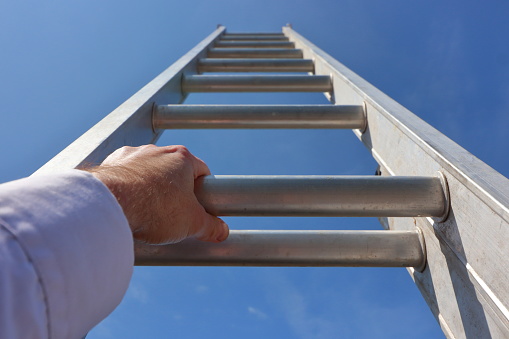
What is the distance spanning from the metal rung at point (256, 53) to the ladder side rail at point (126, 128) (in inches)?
39.2

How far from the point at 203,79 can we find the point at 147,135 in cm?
71

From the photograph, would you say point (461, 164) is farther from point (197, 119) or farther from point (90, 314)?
point (197, 119)

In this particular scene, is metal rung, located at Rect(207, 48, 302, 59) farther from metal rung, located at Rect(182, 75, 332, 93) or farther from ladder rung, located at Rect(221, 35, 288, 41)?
metal rung, located at Rect(182, 75, 332, 93)

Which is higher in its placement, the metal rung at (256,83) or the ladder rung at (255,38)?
the ladder rung at (255,38)

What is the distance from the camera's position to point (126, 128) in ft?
4.15

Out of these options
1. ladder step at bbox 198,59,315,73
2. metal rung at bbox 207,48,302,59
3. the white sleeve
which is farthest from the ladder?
metal rung at bbox 207,48,302,59

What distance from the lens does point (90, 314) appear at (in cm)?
53

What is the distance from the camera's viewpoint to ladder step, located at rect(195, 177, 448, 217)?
0.95 meters

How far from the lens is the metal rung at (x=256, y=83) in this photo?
2.12 m

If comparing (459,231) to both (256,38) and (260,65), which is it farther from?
(256,38)

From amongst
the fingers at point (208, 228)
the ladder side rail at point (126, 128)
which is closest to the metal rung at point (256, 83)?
the ladder side rail at point (126, 128)

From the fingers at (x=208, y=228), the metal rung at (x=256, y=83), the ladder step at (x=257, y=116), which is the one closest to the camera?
the fingers at (x=208, y=228)

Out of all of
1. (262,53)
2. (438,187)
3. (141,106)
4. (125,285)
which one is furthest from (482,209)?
(262,53)

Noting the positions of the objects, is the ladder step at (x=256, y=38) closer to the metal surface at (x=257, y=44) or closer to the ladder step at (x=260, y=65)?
the metal surface at (x=257, y=44)
